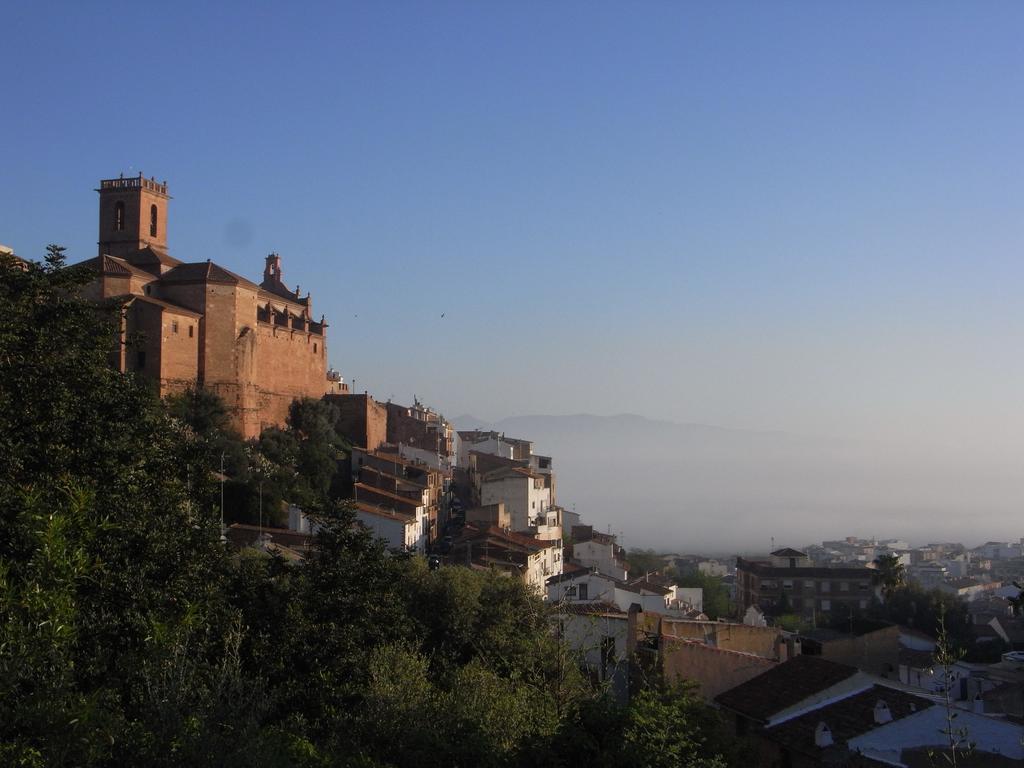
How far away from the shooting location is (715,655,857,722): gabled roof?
798 inches

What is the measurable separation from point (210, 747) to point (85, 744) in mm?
1286

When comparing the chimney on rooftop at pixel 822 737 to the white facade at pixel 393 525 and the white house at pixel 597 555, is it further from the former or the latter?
the white house at pixel 597 555

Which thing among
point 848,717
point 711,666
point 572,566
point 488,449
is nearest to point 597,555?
point 572,566

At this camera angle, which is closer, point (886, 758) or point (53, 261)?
point (886, 758)

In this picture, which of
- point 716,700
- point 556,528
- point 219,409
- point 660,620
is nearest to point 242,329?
point 219,409

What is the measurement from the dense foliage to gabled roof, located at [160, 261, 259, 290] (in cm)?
2902

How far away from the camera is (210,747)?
11320 millimetres

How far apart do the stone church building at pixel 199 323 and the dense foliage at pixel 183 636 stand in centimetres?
2344

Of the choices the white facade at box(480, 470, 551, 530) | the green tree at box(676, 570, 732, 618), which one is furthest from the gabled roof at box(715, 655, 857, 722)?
the white facade at box(480, 470, 551, 530)

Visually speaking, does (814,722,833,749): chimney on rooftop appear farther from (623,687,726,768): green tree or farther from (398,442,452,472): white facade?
(398,442,452,472): white facade

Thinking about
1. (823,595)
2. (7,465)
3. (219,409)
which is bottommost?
(823,595)

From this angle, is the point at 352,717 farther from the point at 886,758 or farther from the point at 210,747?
the point at 886,758

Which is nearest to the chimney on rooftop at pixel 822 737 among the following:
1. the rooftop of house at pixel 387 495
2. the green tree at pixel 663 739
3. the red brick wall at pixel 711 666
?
the green tree at pixel 663 739

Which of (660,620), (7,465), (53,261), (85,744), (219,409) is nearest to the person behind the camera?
(85,744)
